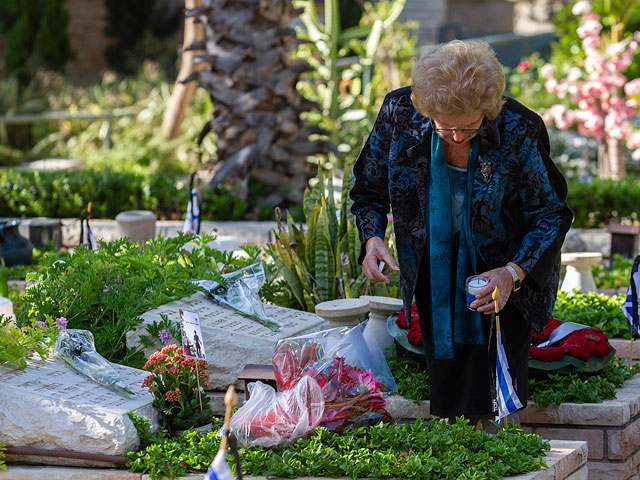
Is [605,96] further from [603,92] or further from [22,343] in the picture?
[22,343]

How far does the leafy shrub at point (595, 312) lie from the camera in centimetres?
451

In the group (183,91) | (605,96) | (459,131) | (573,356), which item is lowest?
(573,356)

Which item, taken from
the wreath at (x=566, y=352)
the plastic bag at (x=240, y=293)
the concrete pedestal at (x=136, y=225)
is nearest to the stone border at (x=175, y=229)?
the concrete pedestal at (x=136, y=225)

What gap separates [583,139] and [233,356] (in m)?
9.47

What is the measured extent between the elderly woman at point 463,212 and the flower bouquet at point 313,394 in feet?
0.87

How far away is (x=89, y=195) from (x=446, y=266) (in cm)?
531

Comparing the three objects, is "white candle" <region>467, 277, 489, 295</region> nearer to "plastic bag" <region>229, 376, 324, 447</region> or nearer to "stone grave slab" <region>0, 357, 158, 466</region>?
"plastic bag" <region>229, 376, 324, 447</region>

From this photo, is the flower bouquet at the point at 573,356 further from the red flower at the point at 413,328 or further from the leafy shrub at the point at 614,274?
the leafy shrub at the point at 614,274

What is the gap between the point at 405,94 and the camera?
10.3ft

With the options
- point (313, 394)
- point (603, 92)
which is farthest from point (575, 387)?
point (603, 92)

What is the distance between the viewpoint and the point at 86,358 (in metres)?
3.55

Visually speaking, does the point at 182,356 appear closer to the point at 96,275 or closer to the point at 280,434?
the point at 280,434

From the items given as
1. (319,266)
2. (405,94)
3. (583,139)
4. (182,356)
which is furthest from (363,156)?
(583,139)

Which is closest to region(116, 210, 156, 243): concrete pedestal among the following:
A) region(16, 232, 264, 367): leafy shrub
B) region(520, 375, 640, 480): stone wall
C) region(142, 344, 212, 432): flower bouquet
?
region(16, 232, 264, 367): leafy shrub
